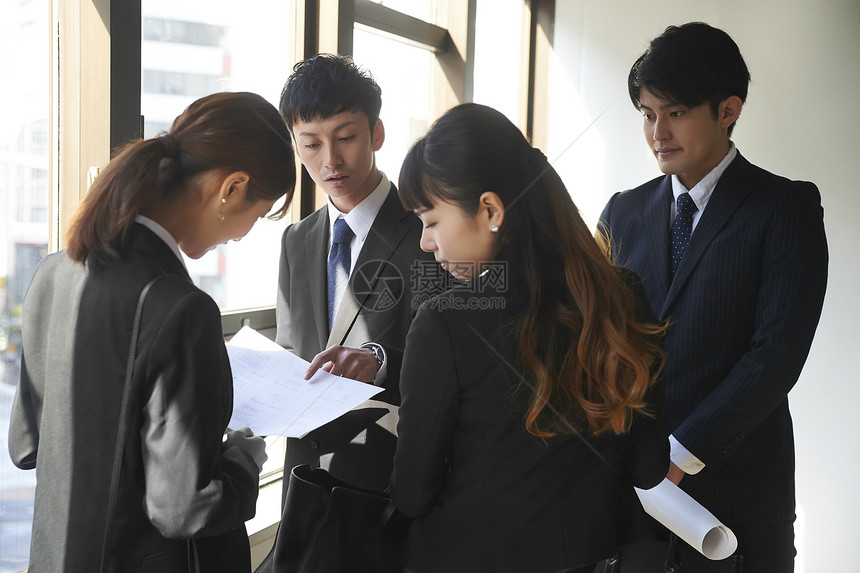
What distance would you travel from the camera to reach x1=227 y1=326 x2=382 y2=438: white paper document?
127 centimetres

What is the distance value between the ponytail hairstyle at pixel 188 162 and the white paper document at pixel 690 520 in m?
0.93

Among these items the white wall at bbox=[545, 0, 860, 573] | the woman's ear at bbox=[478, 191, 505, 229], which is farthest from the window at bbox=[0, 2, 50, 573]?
the white wall at bbox=[545, 0, 860, 573]

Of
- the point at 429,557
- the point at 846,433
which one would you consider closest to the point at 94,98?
the point at 429,557

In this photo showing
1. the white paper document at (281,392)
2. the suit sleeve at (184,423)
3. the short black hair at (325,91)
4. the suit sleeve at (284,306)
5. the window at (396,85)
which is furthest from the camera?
the window at (396,85)

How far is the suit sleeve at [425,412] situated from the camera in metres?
1.08

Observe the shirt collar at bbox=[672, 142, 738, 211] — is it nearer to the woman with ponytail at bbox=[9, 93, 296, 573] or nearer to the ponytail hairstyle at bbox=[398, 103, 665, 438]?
the ponytail hairstyle at bbox=[398, 103, 665, 438]

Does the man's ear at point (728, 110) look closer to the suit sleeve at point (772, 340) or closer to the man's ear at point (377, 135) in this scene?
the suit sleeve at point (772, 340)

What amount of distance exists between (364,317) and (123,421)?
80cm

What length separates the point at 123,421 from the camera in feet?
3.17

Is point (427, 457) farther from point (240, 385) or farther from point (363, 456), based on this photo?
point (363, 456)

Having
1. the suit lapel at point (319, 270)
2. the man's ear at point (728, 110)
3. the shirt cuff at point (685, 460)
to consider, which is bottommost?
the shirt cuff at point (685, 460)

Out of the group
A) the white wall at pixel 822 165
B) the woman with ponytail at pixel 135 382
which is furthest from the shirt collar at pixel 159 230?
the white wall at pixel 822 165

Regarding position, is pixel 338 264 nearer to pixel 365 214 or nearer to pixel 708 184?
pixel 365 214

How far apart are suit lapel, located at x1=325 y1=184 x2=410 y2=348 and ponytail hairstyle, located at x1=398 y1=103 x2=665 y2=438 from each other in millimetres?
577
